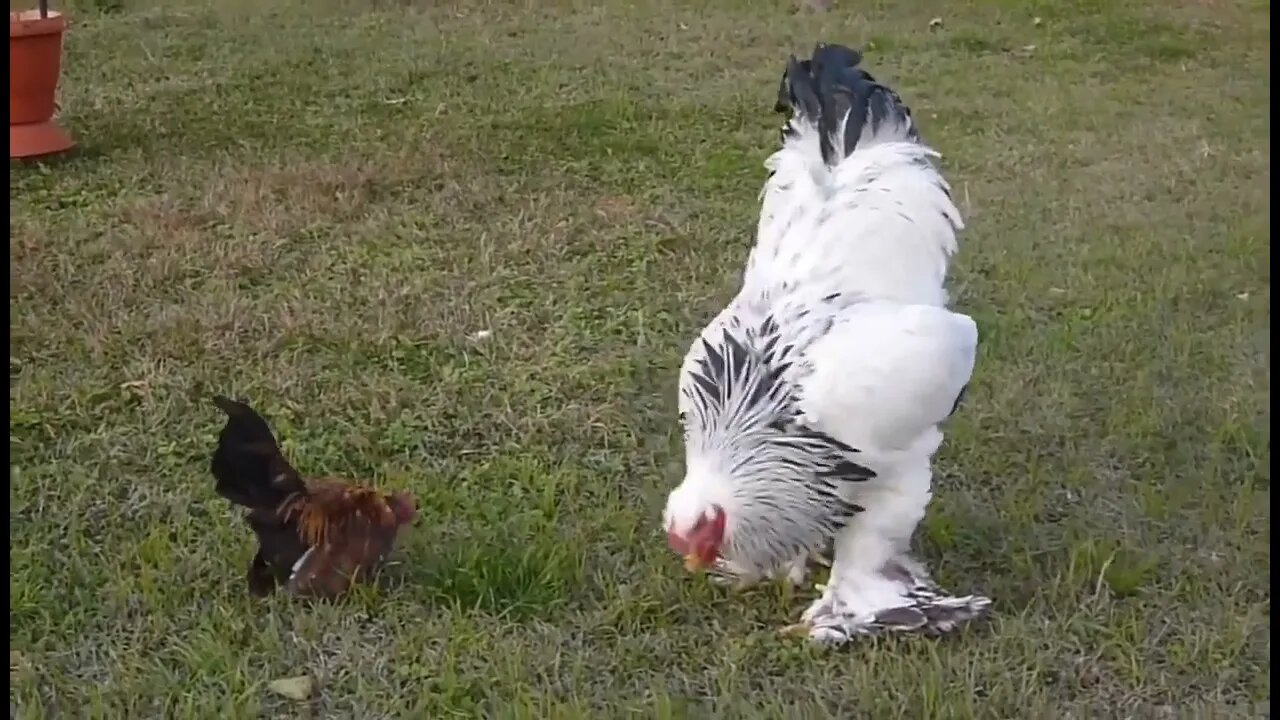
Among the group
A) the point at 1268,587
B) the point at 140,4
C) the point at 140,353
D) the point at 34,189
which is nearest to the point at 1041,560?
the point at 1268,587

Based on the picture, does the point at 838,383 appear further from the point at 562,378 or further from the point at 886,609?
the point at 562,378

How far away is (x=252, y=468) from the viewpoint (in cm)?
282

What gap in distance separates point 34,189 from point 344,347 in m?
2.09

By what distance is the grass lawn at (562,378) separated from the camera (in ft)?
8.82

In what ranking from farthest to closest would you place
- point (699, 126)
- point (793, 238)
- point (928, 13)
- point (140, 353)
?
point (928, 13), point (699, 126), point (140, 353), point (793, 238)

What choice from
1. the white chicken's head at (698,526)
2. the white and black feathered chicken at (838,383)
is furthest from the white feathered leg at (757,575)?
the white chicken's head at (698,526)

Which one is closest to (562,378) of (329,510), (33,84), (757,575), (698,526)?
(329,510)

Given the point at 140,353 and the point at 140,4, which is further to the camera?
the point at 140,4

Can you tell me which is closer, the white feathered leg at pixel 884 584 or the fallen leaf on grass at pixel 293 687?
the fallen leaf on grass at pixel 293 687

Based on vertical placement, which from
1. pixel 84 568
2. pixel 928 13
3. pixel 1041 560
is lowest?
pixel 84 568

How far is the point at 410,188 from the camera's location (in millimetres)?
5539

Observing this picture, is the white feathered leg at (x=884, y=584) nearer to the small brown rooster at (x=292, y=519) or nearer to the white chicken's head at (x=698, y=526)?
the white chicken's head at (x=698, y=526)

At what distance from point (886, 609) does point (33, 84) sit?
175 inches

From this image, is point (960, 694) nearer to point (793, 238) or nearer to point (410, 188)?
point (793, 238)
